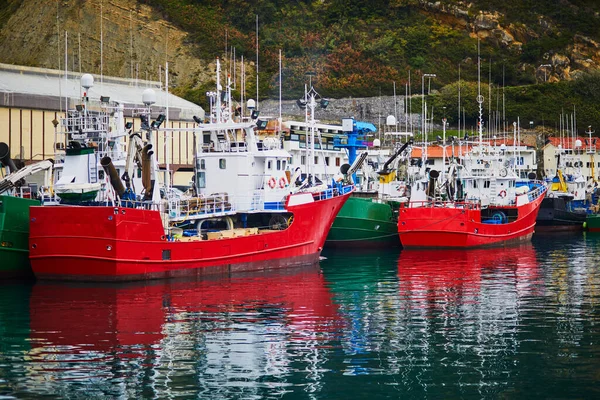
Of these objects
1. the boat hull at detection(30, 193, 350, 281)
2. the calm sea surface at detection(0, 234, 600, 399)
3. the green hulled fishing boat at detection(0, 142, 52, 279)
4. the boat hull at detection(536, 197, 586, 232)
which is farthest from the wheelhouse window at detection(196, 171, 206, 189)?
the boat hull at detection(536, 197, 586, 232)

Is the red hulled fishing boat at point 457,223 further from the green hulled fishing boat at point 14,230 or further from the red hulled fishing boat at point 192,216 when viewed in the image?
the green hulled fishing boat at point 14,230

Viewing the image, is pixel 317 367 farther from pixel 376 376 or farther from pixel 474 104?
pixel 474 104

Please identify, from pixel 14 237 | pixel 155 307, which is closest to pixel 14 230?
pixel 14 237

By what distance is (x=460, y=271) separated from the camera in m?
35.3

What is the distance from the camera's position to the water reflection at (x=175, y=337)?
56.6ft

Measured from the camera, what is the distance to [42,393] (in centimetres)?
1647

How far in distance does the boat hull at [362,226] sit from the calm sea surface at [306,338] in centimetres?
1123

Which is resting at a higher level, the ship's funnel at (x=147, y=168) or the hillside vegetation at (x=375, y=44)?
the hillside vegetation at (x=375, y=44)

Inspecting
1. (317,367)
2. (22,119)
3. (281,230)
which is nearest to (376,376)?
(317,367)

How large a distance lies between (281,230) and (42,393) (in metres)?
18.6

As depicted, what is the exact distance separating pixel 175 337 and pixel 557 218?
1745 inches

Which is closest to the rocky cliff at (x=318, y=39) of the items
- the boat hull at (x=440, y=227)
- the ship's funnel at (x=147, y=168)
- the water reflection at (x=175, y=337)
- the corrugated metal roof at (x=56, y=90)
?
the corrugated metal roof at (x=56, y=90)

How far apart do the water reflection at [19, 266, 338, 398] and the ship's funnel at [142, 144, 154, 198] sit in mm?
3148

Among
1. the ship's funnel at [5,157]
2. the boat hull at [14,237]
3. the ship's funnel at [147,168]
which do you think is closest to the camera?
the boat hull at [14,237]
